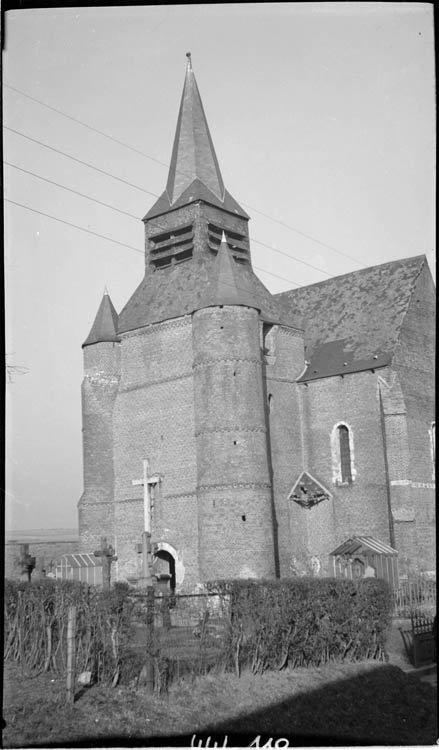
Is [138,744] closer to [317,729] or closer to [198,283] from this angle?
[317,729]

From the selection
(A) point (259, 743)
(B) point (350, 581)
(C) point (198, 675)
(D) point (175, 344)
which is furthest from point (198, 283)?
(A) point (259, 743)

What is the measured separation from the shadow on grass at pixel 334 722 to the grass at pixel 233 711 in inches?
0.6

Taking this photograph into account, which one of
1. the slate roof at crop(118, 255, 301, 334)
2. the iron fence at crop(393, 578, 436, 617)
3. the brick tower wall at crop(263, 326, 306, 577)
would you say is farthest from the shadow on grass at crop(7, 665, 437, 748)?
the slate roof at crop(118, 255, 301, 334)

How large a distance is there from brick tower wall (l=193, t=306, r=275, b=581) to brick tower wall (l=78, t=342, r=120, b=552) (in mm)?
5002

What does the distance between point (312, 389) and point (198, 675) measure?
61.6ft

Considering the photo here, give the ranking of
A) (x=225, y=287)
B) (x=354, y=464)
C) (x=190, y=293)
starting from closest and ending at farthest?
(x=225, y=287) < (x=354, y=464) < (x=190, y=293)

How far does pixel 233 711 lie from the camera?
11.1 meters

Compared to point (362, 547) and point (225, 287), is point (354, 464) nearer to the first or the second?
point (362, 547)

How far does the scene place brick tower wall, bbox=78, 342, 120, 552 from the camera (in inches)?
1160

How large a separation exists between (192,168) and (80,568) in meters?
16.5

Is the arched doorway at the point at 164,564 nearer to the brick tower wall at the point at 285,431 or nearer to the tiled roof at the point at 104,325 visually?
the brick tower wall at the point at 285,431

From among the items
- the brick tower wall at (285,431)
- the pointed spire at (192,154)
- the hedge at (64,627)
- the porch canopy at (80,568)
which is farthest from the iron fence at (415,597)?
the pointed spire at (192,154)

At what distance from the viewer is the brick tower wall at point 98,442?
29.5 metres

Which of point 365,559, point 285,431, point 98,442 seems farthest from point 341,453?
point 98,442
